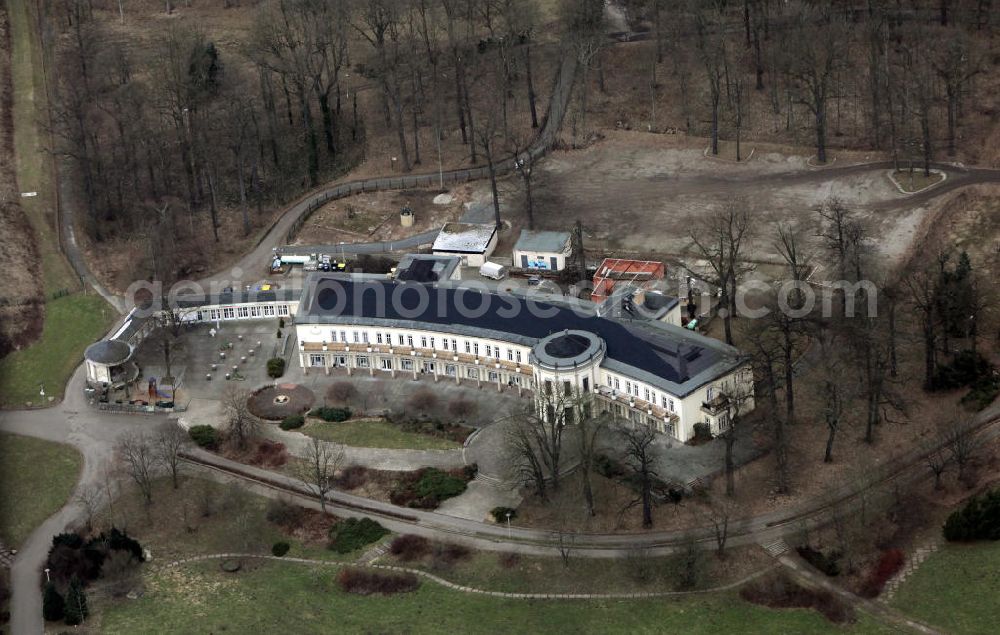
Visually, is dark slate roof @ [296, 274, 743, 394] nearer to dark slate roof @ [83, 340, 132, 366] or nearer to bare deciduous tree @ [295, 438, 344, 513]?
bare deciduous tree @ [295, 438, 344, 513]

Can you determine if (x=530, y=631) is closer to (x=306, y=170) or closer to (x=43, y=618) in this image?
(x=43, y=618)

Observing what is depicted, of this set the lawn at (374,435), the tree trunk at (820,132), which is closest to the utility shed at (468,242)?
the lawn at (374,435)

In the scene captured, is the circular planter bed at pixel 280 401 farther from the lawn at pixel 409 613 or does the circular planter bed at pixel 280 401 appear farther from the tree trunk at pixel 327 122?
the tree trunk at pixel 327 122

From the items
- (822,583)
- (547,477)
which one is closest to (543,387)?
(547,477)

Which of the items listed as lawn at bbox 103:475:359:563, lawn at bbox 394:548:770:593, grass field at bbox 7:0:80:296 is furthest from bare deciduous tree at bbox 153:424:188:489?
grass field at bbox 7:0:80:296

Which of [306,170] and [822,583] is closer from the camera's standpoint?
[822,583]
